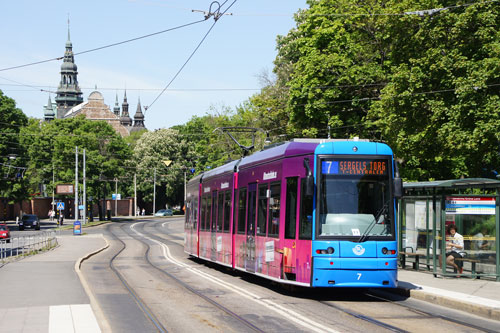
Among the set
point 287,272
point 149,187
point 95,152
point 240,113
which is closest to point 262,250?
point 287,272

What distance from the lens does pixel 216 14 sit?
2155 centimetres

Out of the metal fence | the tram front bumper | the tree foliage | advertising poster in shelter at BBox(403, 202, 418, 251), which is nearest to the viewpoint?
the tram front bumper

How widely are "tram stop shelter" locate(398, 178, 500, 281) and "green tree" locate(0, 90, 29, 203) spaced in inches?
2140

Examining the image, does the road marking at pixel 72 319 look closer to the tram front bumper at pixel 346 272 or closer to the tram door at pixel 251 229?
the tram front bumper at pixel 346 272

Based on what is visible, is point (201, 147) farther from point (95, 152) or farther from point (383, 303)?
point (383, 303)

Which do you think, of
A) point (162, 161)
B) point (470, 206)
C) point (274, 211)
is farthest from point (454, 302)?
point (162, 161)

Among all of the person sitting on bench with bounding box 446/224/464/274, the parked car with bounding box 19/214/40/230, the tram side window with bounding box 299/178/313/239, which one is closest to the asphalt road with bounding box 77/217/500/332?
the tram side window with bounding box 299/178/313/239

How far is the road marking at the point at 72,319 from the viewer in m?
10.1

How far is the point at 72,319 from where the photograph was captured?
11117mm

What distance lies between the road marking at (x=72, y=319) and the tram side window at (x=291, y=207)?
439 cm

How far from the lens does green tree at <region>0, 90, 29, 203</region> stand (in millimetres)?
67750

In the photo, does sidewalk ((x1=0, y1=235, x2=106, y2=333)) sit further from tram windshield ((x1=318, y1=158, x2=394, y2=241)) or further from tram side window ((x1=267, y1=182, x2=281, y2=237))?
tram windshield ((x1=318, y1=158, x2=394, y2=241))

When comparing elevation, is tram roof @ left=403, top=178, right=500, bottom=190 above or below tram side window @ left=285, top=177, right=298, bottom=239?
above

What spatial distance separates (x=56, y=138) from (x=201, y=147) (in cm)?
1896
